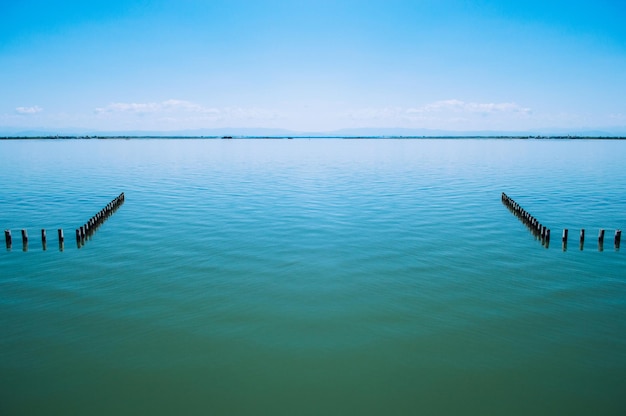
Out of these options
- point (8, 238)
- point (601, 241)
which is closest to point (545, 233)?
point (601, 241)

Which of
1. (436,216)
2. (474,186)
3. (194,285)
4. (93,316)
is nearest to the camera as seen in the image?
(93,316)

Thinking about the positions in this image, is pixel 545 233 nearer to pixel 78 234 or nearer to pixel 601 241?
pixel 601 241

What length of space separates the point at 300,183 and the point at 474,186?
25861 millimetres

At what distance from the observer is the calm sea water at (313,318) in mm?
13453

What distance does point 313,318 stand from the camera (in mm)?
18203

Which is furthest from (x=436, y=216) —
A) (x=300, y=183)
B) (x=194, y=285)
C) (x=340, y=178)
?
(x=340, y=178)

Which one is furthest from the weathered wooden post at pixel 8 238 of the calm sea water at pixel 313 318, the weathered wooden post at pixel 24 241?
the weathered wooden post at pixel 24 241

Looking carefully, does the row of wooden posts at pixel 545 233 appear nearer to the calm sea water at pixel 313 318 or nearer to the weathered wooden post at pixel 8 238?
the calm sea water at pixel 313 318

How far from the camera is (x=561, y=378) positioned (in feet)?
46.4

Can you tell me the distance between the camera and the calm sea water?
13453mm

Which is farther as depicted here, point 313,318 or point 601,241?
point 601,241

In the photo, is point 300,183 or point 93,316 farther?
point 300,183

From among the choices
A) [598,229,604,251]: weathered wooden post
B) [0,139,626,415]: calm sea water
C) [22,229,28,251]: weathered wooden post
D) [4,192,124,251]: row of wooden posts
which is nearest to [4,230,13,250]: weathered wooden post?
[4,192,124,251]: row of wooden posts

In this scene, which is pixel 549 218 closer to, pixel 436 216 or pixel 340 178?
pixel 436 216
